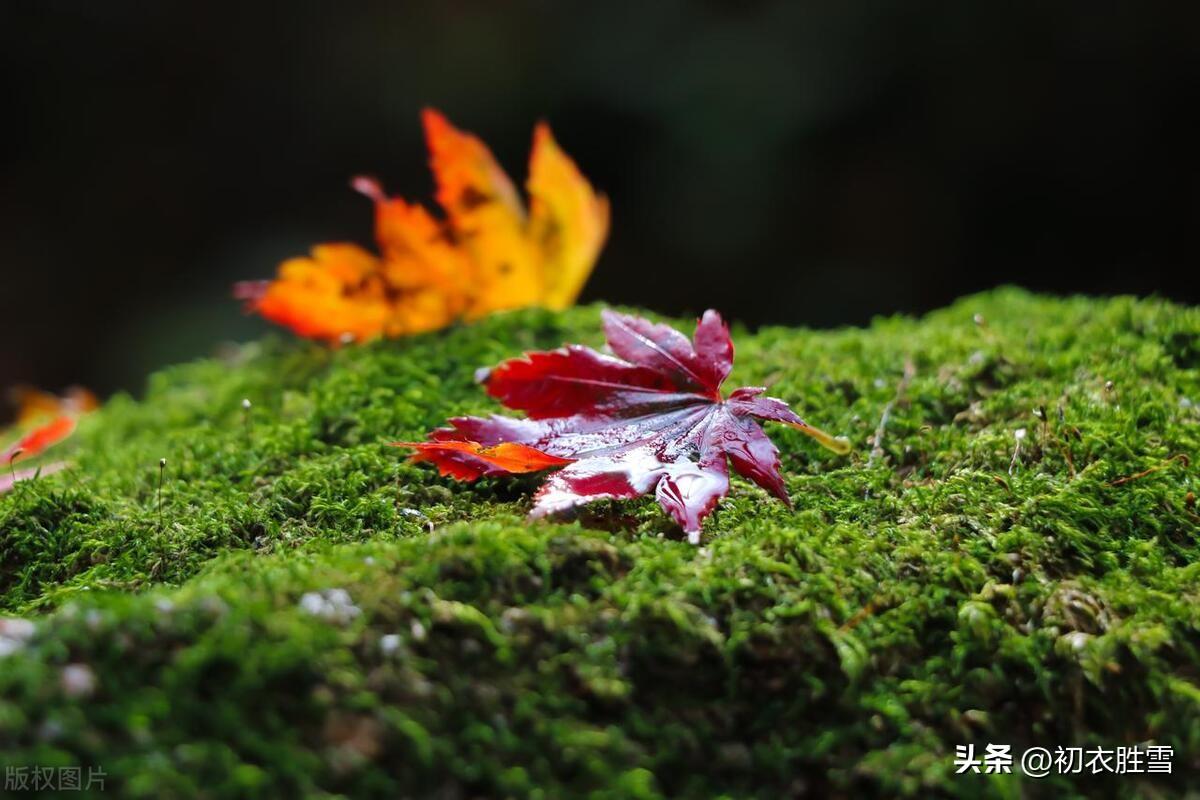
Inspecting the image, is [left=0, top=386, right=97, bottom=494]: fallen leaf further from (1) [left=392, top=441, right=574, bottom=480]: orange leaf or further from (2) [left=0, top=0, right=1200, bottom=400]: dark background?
(2) [left=0, top=0, right=1200, bottom=400]: dark background

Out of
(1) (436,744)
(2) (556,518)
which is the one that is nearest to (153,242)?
(2) (556,518)

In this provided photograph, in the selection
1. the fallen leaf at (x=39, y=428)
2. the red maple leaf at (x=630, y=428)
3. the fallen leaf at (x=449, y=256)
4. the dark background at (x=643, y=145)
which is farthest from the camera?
the dark background at (x=643, y=145)

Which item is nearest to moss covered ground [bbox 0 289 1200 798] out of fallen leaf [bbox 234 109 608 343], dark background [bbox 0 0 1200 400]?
fallen leaf [bbox 234 109 608 343]

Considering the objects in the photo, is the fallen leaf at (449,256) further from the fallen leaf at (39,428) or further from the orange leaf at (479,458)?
the orange leaf at (479,458)

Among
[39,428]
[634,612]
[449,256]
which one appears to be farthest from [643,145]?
[634,612]

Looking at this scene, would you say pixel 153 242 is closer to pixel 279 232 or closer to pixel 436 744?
pixel 279 232

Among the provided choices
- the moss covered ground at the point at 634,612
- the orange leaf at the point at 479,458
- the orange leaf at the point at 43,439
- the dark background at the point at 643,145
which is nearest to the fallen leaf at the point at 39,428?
the orange leaf at the point at 43,439
